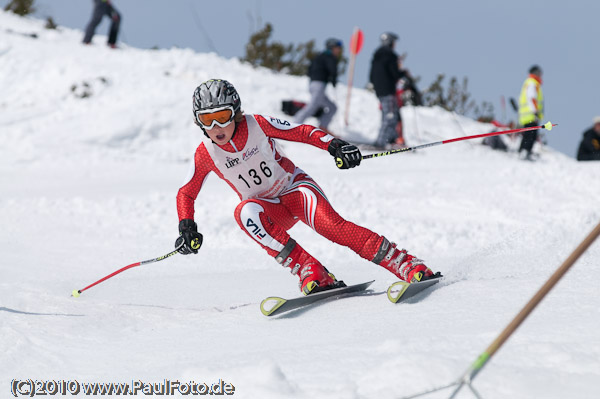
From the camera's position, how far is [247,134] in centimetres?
398

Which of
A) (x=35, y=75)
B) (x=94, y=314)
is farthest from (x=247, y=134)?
(x=35, y=75)

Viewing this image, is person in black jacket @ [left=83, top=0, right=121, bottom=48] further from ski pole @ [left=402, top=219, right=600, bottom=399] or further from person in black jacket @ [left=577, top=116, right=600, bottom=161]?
ski pole @ [left=402, top=219, right=600, bottom=399]

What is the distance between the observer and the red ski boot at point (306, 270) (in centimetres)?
403

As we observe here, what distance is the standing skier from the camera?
386cm

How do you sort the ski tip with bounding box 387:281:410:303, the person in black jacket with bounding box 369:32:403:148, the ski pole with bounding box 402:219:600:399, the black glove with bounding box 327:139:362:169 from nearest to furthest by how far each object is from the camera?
the ski pole with bounding box 402:219:600:399, the ski tip with bounding box 387:281:410:303, the black glove with bounding box 327:139:362:169, the person in black jacket with bounding box 369:32:403:148

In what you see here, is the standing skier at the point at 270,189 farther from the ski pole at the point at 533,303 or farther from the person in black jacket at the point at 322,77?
the person in black jacket at the point at 322,77

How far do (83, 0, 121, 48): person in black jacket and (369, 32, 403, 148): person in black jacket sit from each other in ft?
24.3

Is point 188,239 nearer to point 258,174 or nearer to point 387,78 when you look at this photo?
point 258,174

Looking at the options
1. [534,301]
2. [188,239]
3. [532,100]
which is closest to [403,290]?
[188,239]

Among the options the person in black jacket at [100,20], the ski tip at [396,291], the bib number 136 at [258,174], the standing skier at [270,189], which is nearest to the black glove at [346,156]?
the standing skier at [270,189]

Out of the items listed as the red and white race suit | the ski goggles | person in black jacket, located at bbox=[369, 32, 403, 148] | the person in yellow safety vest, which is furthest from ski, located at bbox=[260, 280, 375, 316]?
the person in yellow safety vest

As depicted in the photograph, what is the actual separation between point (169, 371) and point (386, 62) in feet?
30.2

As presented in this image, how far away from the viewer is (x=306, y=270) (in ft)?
13.4

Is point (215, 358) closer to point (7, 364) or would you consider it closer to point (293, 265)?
point (7, 364)
